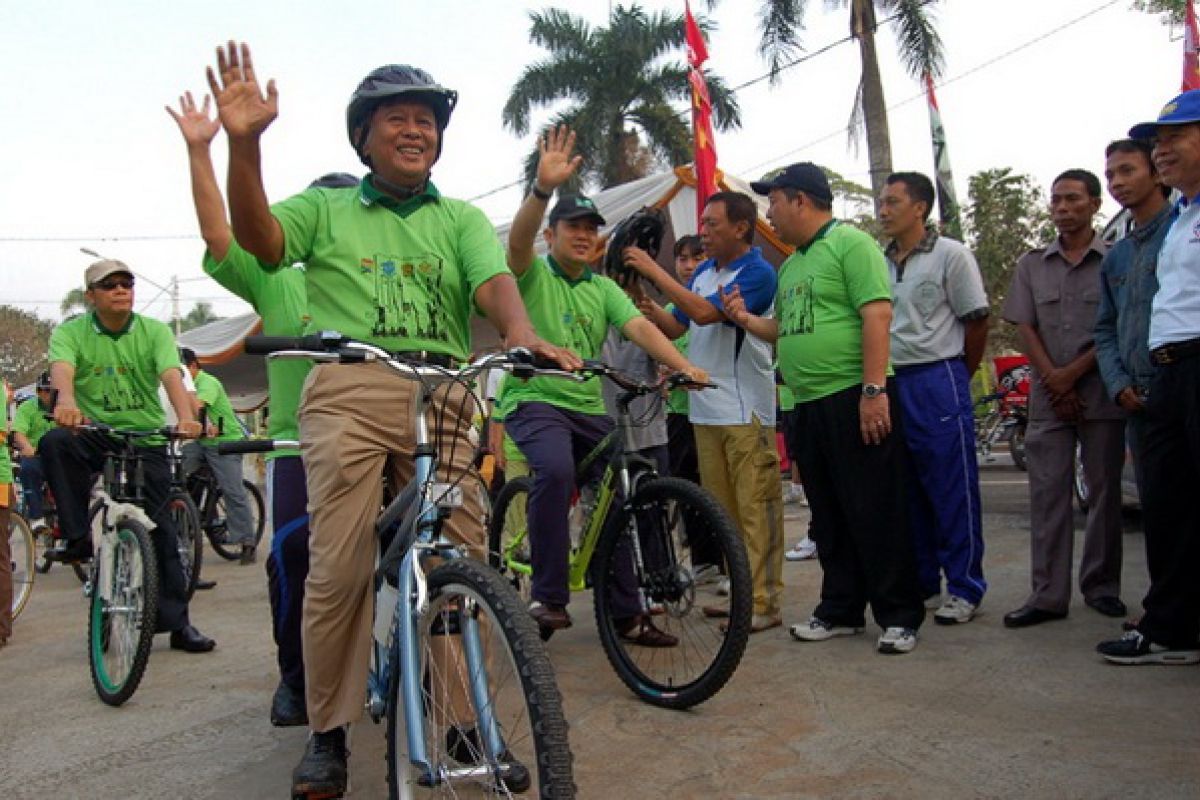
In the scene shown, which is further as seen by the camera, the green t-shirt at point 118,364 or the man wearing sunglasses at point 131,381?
the green t-shirt at point 118,364

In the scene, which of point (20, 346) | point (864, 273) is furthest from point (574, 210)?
point (20, 346)

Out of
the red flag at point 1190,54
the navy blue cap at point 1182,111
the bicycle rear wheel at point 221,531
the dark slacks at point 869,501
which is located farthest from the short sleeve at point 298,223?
the red flag at point 1190,54

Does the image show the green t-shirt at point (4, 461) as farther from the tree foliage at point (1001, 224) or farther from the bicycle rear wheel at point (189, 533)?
the tree foliage at point (1001, 224)

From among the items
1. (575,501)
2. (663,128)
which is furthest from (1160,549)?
(663,128)

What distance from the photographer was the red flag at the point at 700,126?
1124 cm

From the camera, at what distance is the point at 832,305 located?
15.5 feet

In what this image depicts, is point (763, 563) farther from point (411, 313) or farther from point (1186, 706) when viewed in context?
point (411, 313)

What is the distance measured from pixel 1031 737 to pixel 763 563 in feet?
6.02

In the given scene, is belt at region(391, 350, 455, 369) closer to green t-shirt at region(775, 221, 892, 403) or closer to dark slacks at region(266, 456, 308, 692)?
dark slacks at region(266, 456, 308, 692)

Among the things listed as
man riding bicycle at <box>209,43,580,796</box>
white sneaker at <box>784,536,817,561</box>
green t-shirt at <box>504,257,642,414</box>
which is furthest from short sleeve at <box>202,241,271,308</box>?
white sneaker at <box>784,536,817,561</box>

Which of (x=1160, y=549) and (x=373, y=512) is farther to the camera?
(x=1160, y=549)

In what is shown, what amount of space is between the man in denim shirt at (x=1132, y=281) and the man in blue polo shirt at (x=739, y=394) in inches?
59.1

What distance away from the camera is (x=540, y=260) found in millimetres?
5016

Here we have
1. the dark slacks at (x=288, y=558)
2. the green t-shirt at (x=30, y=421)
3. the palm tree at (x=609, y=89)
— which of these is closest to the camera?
the dark slacks at (x=288, y=558)
